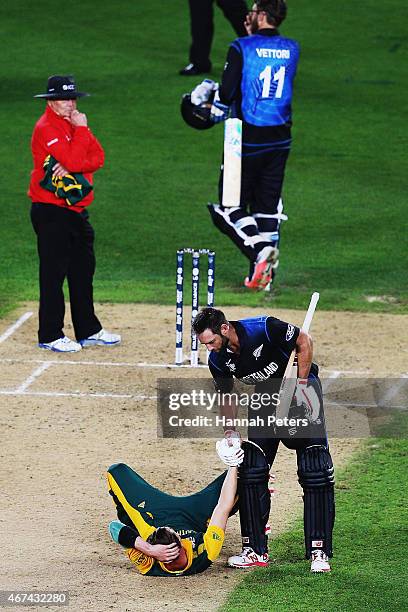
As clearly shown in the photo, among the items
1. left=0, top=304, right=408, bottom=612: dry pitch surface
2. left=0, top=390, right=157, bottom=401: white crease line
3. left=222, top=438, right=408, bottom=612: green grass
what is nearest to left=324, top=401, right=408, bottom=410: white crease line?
left=0, top=304, right=408, bottom=612: dry pitch surface

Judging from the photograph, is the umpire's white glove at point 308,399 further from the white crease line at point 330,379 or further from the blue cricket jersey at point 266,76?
the blue cricket jersey at point 266,76

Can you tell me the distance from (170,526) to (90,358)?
5051 millimetres

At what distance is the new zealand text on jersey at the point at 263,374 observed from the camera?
10039 mm

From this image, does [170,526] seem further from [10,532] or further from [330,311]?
[330,311]

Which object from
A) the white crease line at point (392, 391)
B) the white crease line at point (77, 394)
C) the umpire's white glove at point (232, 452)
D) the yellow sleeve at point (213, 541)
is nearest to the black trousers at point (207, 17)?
the white crease line at point (392, 391)

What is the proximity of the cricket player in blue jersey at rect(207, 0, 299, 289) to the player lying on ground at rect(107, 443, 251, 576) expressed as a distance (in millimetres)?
4784

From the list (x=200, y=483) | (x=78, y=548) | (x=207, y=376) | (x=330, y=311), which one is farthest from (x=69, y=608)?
(x=330, y=311)

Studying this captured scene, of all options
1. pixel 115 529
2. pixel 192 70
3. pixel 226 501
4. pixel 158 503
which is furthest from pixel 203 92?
pixel 192 70

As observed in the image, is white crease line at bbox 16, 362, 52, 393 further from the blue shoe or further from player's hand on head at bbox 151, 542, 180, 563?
player's hand on head at bbox 151, 542, 180, 563

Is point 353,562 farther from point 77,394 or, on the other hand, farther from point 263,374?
point 77,394

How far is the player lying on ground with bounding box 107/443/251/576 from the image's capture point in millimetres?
9547

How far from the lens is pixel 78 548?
10.1 metres

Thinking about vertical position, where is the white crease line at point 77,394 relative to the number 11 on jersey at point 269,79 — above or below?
below

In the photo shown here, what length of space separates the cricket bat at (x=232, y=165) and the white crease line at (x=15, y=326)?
9.28ft
